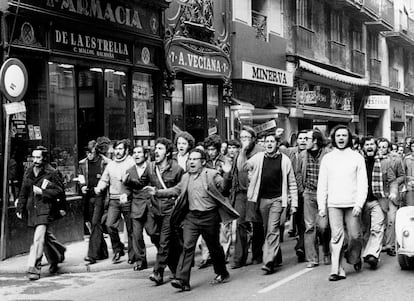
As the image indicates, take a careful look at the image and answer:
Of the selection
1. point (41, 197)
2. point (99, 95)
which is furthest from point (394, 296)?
point (99, 95)

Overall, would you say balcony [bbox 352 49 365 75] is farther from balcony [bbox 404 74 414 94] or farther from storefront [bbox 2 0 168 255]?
storefront [bbox 2 0 168 255]

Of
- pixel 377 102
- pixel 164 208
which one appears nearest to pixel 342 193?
pixel 164 208

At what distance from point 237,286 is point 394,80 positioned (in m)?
32.4

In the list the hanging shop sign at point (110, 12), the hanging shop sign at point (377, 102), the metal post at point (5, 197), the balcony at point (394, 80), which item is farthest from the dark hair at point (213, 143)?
the balcony at point (394, 80)

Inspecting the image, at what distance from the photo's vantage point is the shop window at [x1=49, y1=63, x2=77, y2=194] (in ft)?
44.5

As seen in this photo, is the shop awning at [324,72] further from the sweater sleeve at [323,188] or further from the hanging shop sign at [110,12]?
the sweater sleeve at [323,188]

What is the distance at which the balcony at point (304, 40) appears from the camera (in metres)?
Answer: 25.6

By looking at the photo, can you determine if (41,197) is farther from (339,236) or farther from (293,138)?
(293,138)

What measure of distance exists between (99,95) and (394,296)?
8877 millimetres

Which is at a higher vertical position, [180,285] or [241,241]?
[241,241]

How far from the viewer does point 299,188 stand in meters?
11.8

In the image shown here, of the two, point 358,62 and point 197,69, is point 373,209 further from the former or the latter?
point 358,62

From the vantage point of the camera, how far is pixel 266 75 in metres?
22.3

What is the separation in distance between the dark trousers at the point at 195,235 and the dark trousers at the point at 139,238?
147 centimetres
